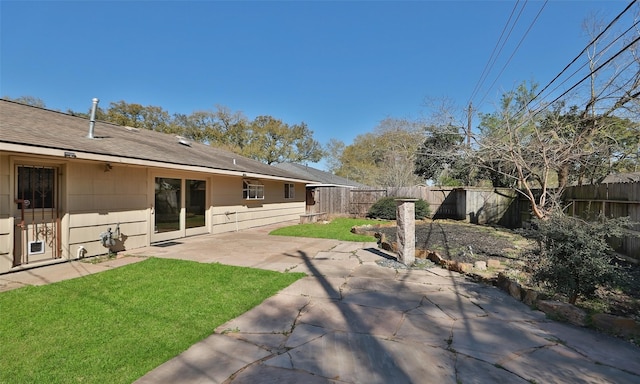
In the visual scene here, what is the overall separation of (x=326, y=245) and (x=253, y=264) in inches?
104

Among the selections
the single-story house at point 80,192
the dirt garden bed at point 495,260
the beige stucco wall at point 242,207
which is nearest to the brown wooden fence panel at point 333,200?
the beige stucco wall at point 242,207

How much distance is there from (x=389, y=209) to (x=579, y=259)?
1240 cm

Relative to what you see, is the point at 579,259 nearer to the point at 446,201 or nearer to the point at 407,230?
the point at 407,230

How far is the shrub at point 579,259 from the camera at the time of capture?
3.62 m

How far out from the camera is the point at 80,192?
238 inches

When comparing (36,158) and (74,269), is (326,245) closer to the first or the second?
(74,269)

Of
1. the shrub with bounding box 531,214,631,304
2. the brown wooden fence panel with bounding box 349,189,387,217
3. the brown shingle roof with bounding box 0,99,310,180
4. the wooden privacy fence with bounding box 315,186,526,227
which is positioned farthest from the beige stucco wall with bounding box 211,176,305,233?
the shrub with bounding box 531,214,631,304

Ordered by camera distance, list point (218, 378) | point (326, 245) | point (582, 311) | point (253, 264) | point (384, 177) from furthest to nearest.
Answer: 1. point (384, 177)
2. point (326, 245)
3. point (253, 264)
4. point (582, 311)
5. point (218, 378)

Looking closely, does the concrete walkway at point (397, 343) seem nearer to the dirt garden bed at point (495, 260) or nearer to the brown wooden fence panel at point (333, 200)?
the dirt garden bed at point (495, 260)

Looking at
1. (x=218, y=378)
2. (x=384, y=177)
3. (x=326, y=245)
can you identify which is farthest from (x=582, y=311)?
(x=384, y=177)

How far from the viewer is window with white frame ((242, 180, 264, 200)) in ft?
38.8

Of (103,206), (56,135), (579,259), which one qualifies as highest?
(56,135)

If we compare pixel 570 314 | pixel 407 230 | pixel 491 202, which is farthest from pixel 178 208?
pixel 491 202

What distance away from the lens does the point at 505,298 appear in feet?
13.6
